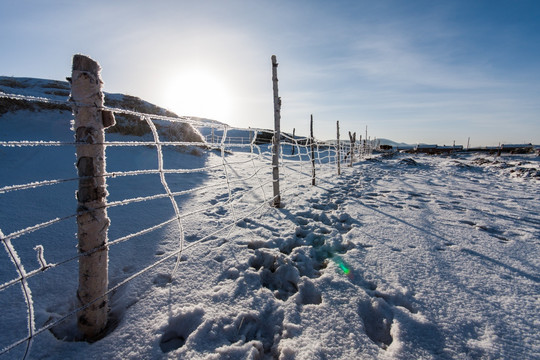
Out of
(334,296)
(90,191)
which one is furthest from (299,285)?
(90,191)

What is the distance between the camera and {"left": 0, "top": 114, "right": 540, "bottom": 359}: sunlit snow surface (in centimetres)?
131

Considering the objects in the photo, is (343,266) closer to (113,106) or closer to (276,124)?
(276,124)

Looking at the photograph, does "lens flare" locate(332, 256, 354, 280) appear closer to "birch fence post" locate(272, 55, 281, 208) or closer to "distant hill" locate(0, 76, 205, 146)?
"birch fence post" locate(272, 55, 281, 208)

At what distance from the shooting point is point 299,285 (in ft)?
5.97

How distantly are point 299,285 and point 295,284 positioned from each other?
69mm

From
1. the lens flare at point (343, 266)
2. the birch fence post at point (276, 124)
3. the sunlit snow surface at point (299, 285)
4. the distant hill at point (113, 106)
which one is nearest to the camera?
the sunlit snow surface at point (299, 285)

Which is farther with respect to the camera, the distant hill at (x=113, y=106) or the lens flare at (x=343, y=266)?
the distant hill at (x=113, y=106)

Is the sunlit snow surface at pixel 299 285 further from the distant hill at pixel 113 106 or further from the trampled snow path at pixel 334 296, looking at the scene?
the distant hill at pixel 113 106

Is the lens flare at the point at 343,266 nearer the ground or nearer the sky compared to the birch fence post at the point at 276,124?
nearer the ground

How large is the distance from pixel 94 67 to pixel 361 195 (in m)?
4.57

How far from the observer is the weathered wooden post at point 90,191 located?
1202 millimetres

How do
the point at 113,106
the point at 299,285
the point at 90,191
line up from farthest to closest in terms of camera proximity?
the point at 113,106
the point at 299,285
the point at 90,191

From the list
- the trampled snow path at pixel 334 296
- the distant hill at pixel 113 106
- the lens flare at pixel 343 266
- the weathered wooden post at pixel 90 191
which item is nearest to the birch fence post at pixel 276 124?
the trampled snow path at pixel 334 296

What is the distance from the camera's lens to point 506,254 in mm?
2275
